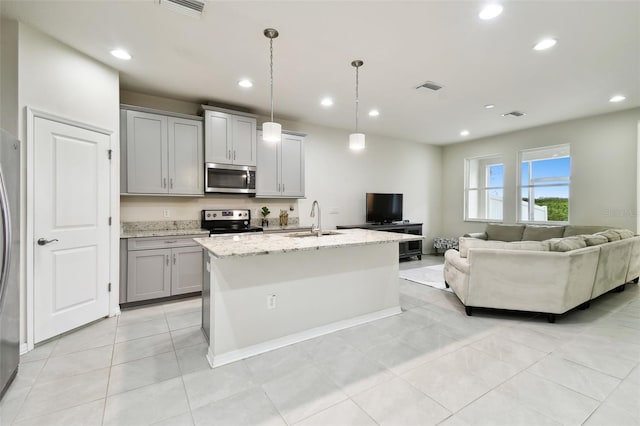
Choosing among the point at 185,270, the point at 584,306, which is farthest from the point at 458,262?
the point at 185,270

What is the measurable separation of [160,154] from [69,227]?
139 cm

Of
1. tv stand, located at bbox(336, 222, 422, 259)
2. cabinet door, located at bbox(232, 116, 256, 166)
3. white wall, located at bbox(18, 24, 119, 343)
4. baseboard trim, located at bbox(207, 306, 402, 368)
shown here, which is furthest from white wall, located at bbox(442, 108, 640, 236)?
white wall, located at bbox(18, 24, 119, 343)

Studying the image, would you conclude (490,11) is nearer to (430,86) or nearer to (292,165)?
(430,86)

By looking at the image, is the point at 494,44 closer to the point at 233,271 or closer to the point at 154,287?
the point at 233,271

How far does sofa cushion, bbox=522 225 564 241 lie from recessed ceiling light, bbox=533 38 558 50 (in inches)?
141

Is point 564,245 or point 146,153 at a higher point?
point 146,153

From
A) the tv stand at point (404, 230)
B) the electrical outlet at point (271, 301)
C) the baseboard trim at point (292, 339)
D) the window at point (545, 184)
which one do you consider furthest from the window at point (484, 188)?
the electrical outlet at point (271, 301)

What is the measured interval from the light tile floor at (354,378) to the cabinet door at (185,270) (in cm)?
71

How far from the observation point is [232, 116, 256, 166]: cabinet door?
14.1 ft

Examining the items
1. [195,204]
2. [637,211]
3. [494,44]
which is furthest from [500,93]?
[195,204]

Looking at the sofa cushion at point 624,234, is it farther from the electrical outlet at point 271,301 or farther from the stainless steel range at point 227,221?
the stainless steel range at point 227,221

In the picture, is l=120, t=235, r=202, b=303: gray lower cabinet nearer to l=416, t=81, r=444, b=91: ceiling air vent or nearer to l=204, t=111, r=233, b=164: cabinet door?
l=204, t=111, r=233, b=164: cabinet door

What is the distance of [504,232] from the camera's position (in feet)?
18.9

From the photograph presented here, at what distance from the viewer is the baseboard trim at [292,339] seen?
2.30 m
